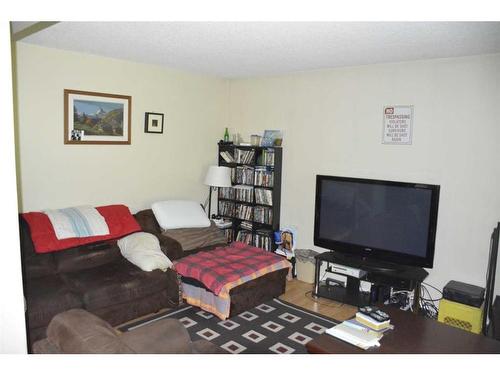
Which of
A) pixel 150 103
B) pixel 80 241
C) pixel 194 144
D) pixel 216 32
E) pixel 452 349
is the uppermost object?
pixel 216 32

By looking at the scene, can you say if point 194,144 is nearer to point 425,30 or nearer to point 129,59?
point 129,59

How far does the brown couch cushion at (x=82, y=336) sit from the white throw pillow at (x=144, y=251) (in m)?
1.83

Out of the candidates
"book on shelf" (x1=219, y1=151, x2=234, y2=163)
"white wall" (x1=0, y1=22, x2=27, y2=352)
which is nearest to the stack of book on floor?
"white wall" (x1=0, y1=22, x2=27, y2=352)

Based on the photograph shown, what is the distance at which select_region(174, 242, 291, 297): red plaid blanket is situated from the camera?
3.75 meters

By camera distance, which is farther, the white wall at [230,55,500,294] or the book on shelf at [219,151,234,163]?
the book on shelf at [219,151,234,163]

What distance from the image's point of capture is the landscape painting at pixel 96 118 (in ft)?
13.6

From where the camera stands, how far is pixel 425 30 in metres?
2.97

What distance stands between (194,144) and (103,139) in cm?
124

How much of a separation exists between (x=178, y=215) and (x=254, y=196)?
40.7 inches

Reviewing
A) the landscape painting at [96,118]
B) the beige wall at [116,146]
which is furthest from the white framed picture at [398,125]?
the landscape painting at [96,118]

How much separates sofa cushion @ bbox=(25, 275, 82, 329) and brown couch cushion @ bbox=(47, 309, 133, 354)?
1.27 metres

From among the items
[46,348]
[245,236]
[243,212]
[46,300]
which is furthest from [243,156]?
[46,348]

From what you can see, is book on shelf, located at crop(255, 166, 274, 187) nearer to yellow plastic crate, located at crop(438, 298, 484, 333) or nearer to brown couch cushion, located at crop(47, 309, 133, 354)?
yellow plastic crate, located at crop(438, 298, 484, 333)
